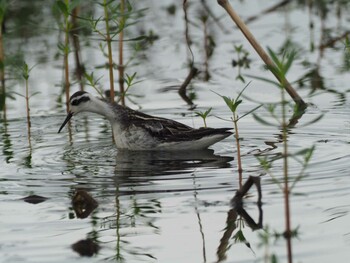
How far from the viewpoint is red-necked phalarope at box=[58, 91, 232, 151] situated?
1184cm

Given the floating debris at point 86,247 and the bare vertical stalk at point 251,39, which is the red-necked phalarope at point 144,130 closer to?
the bare vertical stalk at point 251,39

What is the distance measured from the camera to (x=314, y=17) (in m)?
18.9

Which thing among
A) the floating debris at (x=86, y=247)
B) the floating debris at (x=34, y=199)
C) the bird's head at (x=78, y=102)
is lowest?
the floating debris at (x=86, y=247)

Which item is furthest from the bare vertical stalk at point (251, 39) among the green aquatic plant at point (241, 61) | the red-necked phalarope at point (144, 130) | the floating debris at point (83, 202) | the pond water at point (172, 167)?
the floating debris at point (83, 202)

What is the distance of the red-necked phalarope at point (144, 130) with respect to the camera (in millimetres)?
11836

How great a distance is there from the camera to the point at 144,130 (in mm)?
12375

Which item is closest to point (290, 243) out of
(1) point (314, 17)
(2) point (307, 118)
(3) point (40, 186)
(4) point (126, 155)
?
(3) point (40, 186)

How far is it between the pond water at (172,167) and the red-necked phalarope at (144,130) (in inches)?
7.6

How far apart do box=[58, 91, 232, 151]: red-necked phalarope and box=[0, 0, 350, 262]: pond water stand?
0.63 feet

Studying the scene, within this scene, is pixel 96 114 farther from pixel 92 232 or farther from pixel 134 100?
pixel 92 232

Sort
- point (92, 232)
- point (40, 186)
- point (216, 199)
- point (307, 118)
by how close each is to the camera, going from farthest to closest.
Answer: point (307, 118) < point (40, 186) < point (216, 199) < point (92, 232)

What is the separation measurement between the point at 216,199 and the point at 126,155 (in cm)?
296

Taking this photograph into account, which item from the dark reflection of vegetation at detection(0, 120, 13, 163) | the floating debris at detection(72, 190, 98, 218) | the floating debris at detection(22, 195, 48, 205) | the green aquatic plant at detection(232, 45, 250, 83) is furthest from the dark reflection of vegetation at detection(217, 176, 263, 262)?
the green aquatic plant at detection(232, 45, 250, 83)

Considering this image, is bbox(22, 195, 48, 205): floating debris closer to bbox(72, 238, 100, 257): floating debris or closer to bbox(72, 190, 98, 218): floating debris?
bbox(72, 190, 98, 218): floating debris
